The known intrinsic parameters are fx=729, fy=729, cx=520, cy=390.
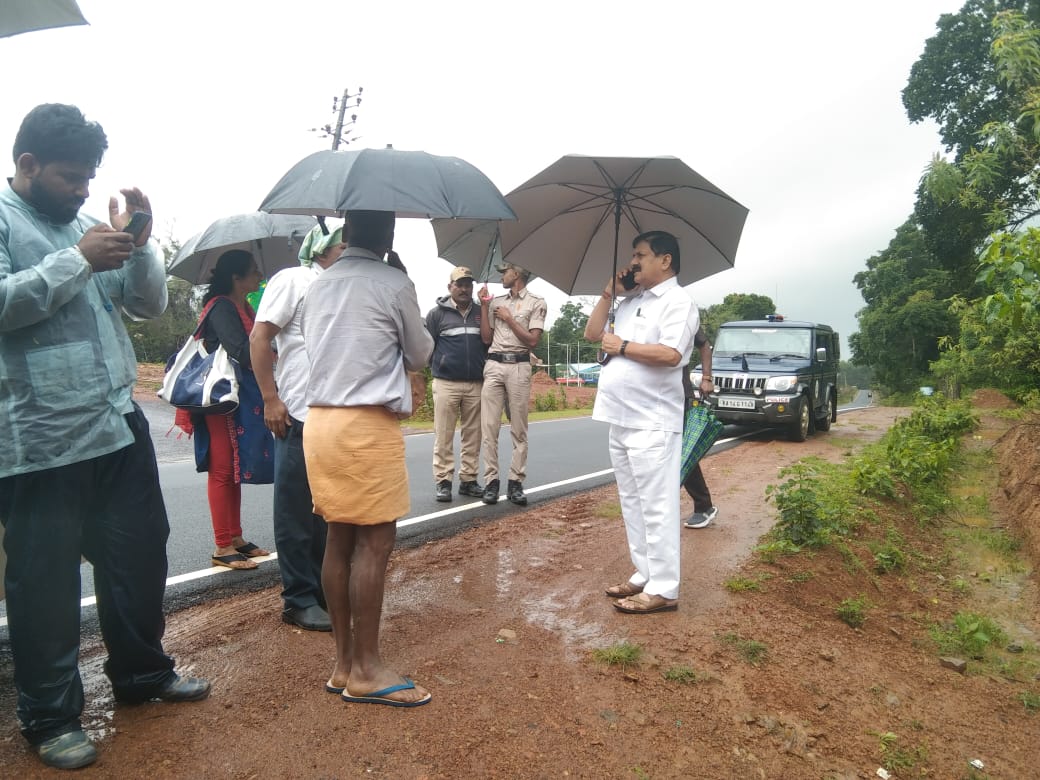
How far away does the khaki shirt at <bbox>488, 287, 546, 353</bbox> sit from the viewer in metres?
6.55

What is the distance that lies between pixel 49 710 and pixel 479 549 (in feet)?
9.96

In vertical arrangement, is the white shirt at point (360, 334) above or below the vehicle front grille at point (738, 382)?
above

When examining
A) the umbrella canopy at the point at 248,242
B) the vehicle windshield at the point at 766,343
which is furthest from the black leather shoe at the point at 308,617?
the vehicle windshield at the point at 766,343

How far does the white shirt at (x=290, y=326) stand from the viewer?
344 cm

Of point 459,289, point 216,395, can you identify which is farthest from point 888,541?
point 216,395

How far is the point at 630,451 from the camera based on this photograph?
3.87 m

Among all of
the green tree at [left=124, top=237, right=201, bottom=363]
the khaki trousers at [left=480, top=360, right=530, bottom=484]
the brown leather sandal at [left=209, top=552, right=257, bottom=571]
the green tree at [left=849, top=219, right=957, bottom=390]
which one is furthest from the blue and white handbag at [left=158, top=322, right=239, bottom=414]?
the green tree at [left=849, top=219, right=957, bottom=390]

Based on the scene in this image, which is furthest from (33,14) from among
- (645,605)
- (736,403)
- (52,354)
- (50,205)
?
(736,403)

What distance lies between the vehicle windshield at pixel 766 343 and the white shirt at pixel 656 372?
9.04 meters

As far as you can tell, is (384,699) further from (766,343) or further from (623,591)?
(766,343)

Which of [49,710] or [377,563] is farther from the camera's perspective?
[377,563]

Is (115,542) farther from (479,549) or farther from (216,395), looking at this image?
(479,549)

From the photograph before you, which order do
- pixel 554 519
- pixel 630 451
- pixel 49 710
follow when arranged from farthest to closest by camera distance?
pixel 554 519 < pixel 630 451 < pixel 49 710

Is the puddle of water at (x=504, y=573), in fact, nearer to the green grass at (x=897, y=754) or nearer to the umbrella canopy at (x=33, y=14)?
the green grass at (x=897, y=754)
